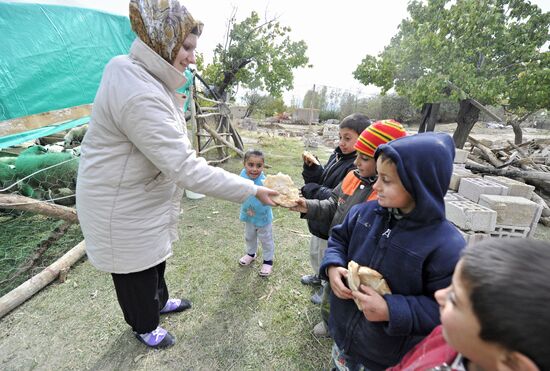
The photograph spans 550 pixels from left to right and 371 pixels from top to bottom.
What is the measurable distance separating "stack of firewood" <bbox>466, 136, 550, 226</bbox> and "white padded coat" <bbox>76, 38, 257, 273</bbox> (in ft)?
19.7

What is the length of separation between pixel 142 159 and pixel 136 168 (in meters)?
0.06

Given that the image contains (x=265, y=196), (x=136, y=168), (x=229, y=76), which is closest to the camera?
(x=136, y=168)

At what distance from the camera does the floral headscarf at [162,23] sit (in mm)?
1480

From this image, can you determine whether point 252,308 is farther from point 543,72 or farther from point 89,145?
point 543,72

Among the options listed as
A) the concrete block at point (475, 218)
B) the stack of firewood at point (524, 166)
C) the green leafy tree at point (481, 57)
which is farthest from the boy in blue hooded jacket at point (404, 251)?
the green leafy tree at point (481, 57)

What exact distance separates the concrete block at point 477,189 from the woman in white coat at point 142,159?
365 centimetres

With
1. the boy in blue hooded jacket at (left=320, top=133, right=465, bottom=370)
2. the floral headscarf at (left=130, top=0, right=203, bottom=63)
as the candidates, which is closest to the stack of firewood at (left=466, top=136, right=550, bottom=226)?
the boy in blue hooded jacket at (left=320, top=133, right=465, bottom=370)

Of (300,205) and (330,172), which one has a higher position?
(330,172)

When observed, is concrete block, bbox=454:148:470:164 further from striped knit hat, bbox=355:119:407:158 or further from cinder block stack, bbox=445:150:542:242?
striped knit hat, bbox=355:119:407:158

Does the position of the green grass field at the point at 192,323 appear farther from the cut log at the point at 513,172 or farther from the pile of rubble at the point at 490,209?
the cut log at the point at 513,172

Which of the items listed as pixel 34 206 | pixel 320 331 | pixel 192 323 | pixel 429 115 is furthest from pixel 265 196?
pixel 429 115

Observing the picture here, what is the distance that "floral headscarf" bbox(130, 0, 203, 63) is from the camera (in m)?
1.48

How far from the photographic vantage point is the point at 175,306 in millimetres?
2609

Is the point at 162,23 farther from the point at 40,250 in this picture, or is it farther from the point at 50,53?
the point at 40,250
